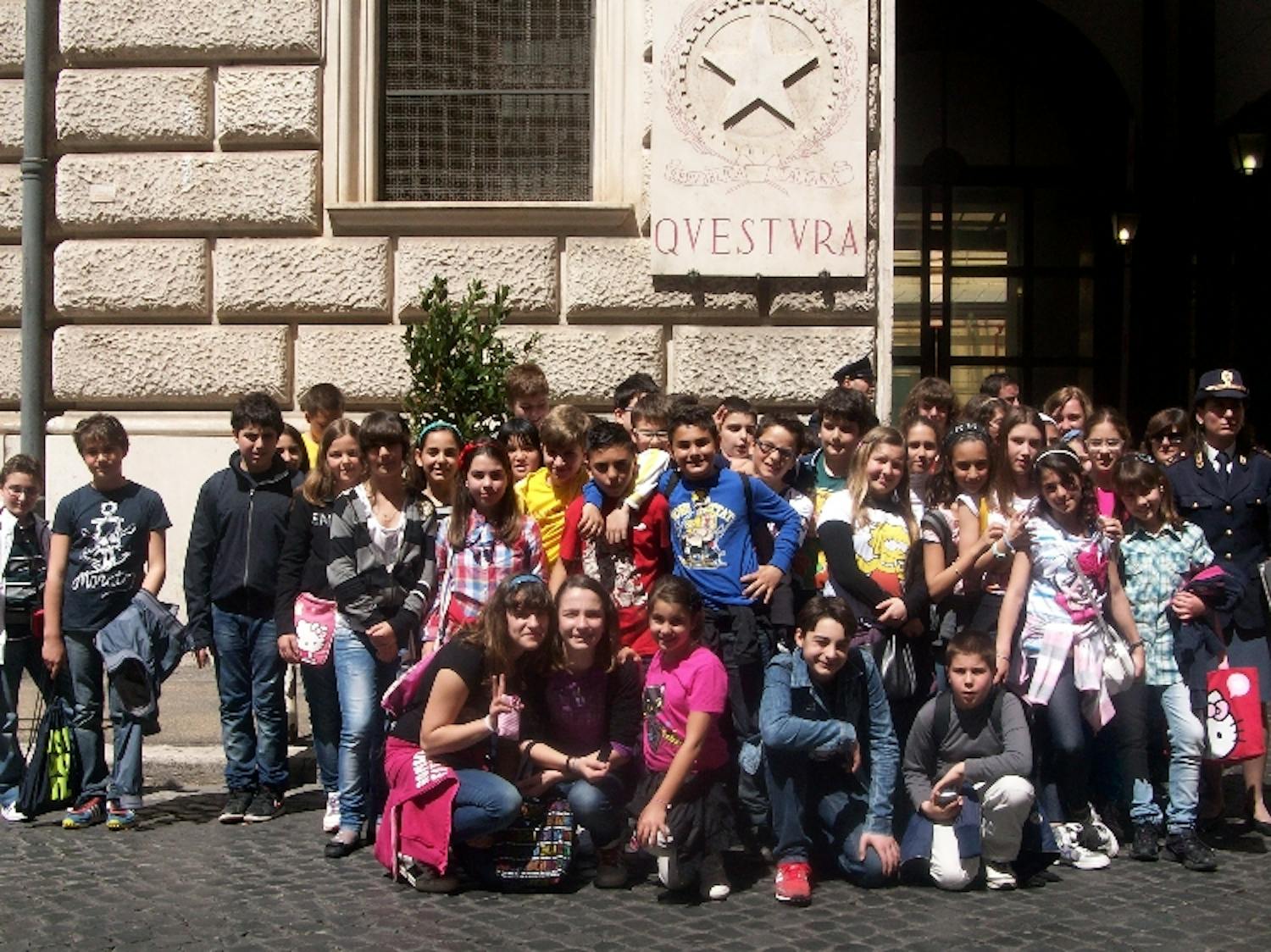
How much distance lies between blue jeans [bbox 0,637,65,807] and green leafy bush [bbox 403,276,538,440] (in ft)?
7.46

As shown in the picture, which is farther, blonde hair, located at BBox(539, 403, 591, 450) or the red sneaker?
blonde hair, located at BBox(539, 403, 591, 450)

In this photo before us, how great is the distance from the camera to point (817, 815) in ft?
19.5

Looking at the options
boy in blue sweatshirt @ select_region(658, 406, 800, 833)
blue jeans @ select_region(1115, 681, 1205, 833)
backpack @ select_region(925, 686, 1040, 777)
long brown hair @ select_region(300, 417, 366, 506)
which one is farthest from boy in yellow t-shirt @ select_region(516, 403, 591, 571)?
blue jeans @ select_region(1115, 681, 1205, 833)

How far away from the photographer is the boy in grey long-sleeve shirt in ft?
18.9

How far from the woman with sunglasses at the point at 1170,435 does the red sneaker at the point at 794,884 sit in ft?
8.93

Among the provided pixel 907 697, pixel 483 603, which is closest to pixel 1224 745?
pixel 907 697

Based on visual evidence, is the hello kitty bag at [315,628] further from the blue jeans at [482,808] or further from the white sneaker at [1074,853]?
the white sneaker at [1074,853]

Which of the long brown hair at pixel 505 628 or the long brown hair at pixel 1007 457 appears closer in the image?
the long brown hair at pixel 505 628

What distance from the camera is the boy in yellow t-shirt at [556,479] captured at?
21.9 ft

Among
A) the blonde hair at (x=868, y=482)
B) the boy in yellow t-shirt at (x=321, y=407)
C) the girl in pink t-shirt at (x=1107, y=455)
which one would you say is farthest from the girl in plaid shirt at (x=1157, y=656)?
the boy in yellow t-shirt at (x=321, y=407)

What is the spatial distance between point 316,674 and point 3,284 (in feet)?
16.6

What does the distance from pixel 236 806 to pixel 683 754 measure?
2.08 m

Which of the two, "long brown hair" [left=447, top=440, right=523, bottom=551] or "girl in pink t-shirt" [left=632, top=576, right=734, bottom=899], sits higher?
"long brown hair" [left=447, top=440, right=523, bottom=551]

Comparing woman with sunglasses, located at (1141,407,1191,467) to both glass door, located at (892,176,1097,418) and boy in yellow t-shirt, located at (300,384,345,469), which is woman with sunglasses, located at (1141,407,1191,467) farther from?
glass door, located at (892,176,1097,418)
